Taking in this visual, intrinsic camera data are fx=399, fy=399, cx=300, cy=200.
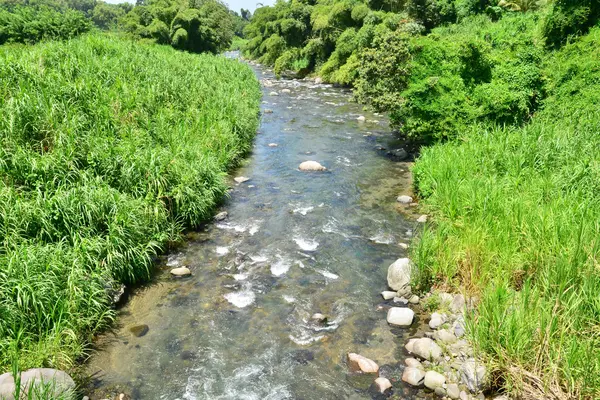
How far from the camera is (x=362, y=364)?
6.15 m

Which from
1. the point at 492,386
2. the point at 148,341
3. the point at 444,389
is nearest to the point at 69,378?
the point at 148,341

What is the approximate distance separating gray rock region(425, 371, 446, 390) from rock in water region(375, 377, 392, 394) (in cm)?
53

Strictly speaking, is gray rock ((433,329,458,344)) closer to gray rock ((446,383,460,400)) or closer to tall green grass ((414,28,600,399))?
tall green grass ((414,28,600,399))

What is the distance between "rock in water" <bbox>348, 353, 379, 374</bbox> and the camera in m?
6.07

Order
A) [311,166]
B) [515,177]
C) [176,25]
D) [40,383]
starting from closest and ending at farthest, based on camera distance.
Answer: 1. [40,383]
2. [515,177]
3. [311,166]
4. [176,25]

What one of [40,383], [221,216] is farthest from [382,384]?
[221,216]

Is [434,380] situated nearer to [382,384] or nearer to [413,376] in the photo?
[413,376]

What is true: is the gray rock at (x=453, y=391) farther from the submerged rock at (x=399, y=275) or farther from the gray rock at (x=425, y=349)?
the submerged rock at (x=399, y=275)

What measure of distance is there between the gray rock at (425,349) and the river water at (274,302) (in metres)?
0.24

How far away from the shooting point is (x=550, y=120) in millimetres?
12844

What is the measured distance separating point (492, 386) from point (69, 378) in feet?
18.5

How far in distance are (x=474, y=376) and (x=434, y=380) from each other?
21.7 inches

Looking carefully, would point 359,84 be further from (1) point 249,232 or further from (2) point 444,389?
(2) point 444,389

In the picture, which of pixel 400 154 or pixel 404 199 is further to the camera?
pixel 400 154
